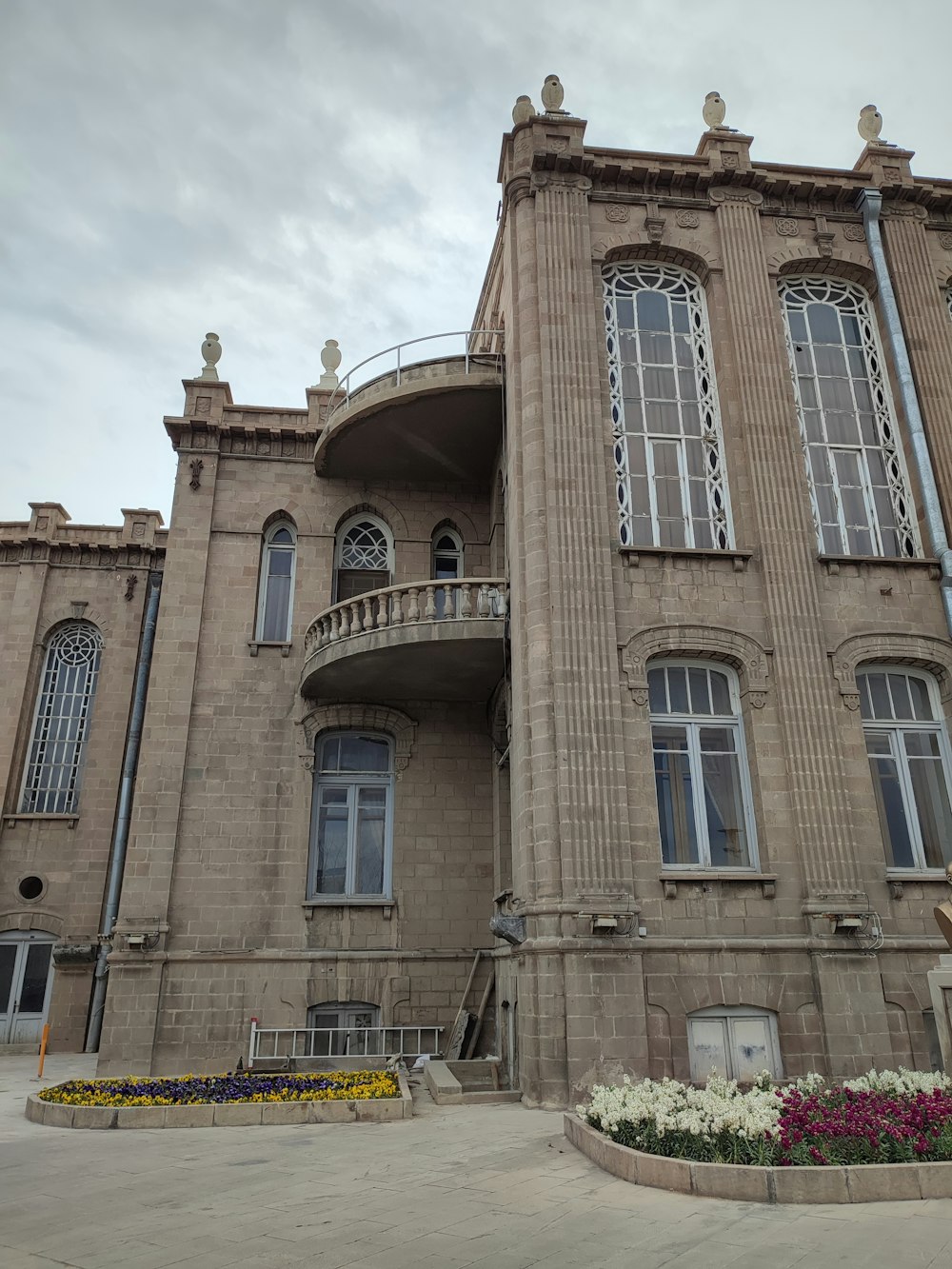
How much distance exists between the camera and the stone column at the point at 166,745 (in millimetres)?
15961

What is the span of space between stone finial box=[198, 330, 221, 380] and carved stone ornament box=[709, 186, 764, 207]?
35.8ft

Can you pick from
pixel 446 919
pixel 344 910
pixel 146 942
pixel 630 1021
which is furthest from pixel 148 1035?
pixel 630 1021

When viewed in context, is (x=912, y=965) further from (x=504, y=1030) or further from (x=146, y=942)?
(x=146, y=942)

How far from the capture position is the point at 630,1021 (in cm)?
1230

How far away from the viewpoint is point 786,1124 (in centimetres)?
752

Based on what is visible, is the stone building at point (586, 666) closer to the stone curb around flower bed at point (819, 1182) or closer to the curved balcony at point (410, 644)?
the curved balcony at point (410, 644)

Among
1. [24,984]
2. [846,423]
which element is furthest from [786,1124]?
[24,984]

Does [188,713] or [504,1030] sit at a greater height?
[188,713]

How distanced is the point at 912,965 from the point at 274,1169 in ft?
31.6

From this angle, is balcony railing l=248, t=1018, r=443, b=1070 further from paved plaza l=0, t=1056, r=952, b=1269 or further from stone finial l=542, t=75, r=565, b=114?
stone finial l=542, t=75, r=565, b=114

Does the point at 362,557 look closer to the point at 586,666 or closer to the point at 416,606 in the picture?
the point at 416,606

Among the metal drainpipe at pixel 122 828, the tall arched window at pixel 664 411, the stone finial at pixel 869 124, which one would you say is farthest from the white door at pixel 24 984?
the stone finial at pixel 869 124

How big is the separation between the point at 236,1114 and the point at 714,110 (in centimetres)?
1924

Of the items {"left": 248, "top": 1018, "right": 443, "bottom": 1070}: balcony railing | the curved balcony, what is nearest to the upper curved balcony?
the curved balcony
